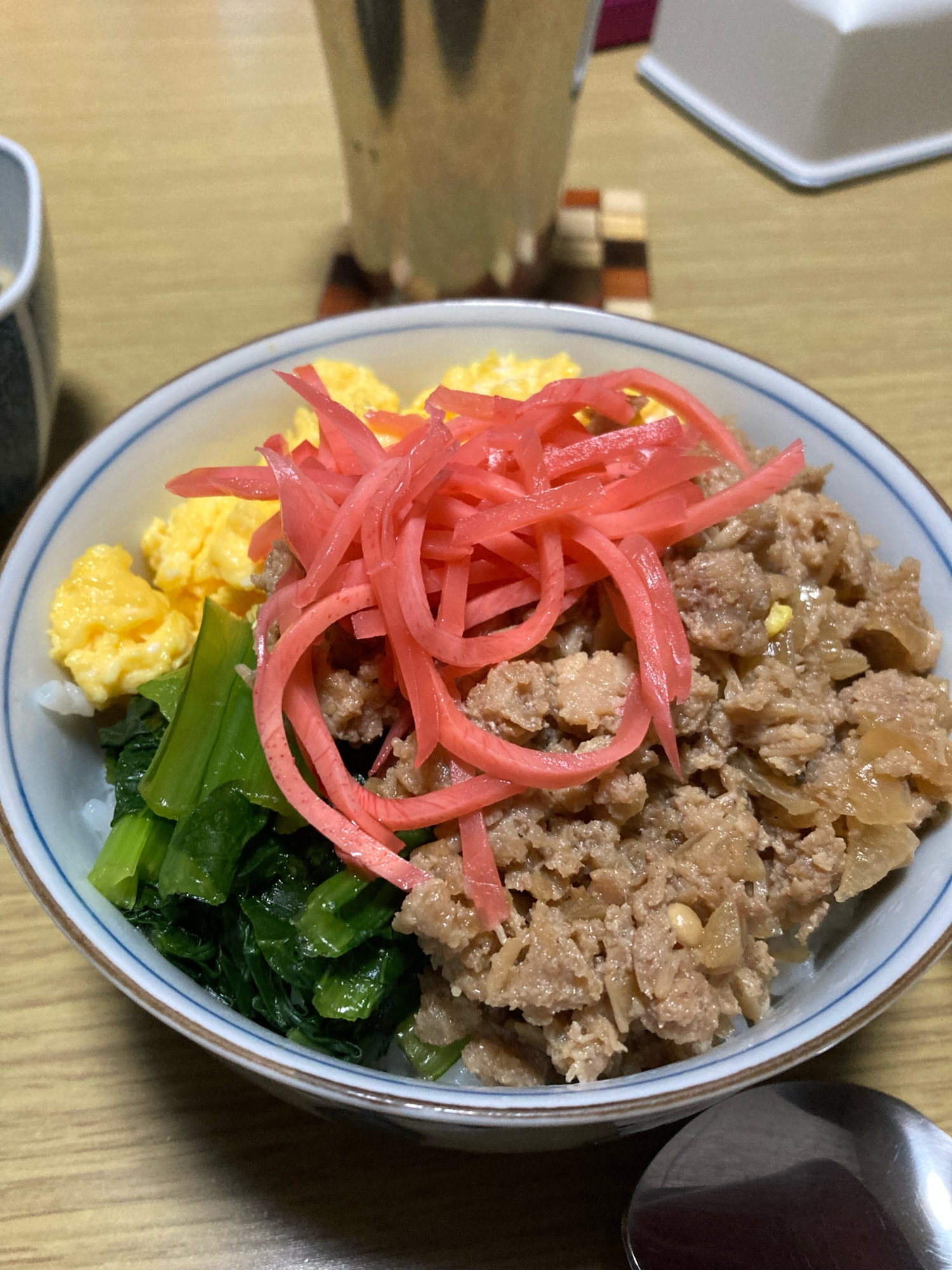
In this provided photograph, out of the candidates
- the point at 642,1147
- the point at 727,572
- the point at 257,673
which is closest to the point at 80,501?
the point at 257,673

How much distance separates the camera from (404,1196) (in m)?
1.27

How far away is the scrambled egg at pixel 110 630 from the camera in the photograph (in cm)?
149

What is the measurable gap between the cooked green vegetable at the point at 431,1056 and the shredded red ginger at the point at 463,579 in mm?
250

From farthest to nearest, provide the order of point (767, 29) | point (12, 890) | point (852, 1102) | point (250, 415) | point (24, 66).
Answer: point (24, 66)
point (767, 29)
point (250, 415)
point (12, 890)
point (852, 1102)

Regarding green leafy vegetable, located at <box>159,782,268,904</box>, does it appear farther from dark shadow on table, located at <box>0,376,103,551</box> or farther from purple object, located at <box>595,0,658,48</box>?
purple object, located at <box>595,0,658,48</box>

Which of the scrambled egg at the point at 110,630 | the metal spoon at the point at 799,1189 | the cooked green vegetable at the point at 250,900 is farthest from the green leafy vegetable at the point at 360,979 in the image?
the scrambled egg at the point at 110,630

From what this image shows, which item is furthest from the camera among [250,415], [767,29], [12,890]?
[767,29]

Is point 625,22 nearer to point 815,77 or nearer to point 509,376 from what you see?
point 815,77

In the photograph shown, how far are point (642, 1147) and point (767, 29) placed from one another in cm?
305

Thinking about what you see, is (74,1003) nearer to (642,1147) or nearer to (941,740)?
(642,1147)

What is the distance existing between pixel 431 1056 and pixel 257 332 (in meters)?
2.06

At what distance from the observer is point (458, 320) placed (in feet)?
6.23

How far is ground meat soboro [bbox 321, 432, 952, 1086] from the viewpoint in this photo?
1126 mm

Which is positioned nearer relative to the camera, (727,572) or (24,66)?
(727,572)
